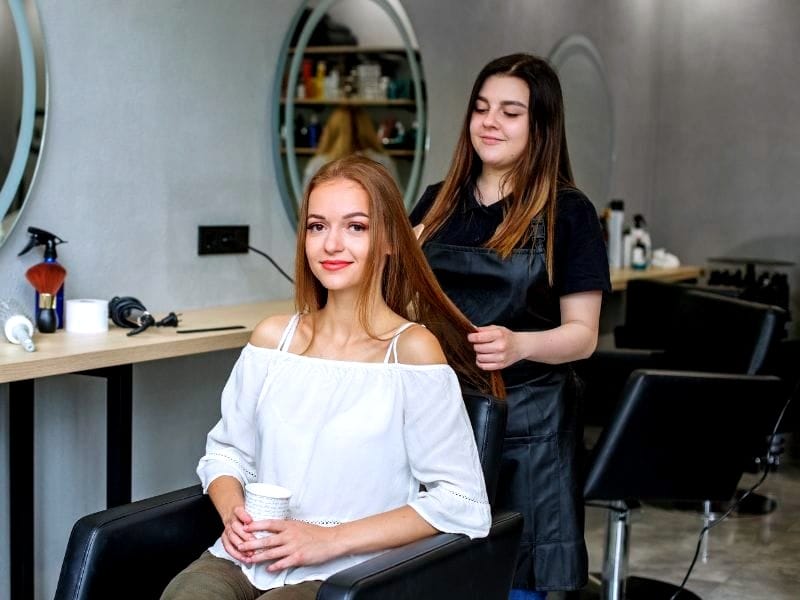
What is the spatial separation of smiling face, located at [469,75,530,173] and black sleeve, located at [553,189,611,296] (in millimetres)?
127

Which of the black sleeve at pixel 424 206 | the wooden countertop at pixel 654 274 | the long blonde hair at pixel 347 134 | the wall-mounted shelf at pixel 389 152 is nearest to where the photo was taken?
the black sleeve at pixel 424 206

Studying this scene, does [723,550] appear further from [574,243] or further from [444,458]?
[444,458]

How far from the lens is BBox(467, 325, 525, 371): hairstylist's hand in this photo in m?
1.89

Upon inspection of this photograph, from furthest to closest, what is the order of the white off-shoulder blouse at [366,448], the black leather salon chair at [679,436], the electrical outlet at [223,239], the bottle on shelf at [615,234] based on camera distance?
the bottle on shelf at [615,234] < the electrical outlet at [223,239] < the black leather salon chair at [679,436] < the white off-shoulder blouse at [366,448]

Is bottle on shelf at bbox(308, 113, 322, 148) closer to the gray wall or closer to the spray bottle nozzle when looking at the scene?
the spray bottle nozzle

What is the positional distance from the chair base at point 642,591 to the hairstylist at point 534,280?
97 cm

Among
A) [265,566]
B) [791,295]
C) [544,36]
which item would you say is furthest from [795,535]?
[265,566]

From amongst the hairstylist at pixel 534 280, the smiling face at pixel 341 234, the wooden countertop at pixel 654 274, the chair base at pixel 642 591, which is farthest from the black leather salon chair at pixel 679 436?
the wooden countertop at pixel 654 274

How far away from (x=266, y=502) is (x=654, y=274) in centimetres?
358

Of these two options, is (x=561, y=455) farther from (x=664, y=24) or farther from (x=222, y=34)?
(x=664, y=24)

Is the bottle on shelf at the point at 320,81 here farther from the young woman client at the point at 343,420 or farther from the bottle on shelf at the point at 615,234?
the bottle on shelf at the point at 615,234

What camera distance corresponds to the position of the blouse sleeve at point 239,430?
179cm

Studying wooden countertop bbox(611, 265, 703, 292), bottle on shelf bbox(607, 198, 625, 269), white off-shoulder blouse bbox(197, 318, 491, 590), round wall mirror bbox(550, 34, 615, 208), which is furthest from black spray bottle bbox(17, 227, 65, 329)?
bottle on shelf bbox(607, 198, 625, 269)

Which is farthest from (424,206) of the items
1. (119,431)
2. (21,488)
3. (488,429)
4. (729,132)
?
(729,132)
